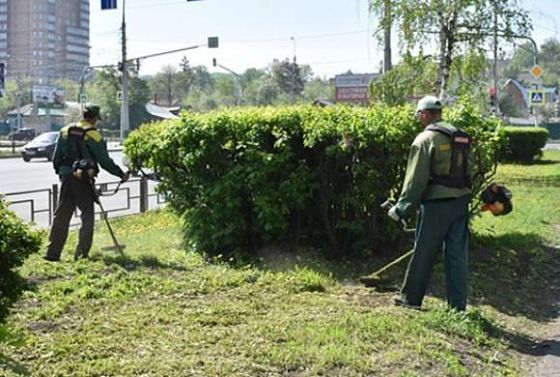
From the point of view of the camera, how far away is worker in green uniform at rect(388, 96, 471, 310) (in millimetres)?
6285

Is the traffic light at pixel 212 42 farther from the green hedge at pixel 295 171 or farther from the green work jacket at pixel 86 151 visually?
the green work jacket at pixel 86 151

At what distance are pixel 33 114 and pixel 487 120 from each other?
8719cm

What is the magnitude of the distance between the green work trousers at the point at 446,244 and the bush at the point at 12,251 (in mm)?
3189

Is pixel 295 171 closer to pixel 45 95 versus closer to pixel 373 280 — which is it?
pixel 373 280

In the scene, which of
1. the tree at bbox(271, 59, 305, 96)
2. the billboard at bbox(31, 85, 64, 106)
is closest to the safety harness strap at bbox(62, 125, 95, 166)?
the billboard at bbox(31, 85, 64, 106)

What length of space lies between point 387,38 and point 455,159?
51.7 ft

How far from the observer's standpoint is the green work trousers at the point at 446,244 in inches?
252

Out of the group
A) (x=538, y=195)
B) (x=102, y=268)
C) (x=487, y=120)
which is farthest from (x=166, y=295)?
(x=538, y=195)

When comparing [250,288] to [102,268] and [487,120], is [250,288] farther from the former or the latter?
[487,120]

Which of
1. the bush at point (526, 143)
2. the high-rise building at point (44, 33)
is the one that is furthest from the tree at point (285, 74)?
the bush at point (526, 143)

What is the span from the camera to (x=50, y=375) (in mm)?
4453

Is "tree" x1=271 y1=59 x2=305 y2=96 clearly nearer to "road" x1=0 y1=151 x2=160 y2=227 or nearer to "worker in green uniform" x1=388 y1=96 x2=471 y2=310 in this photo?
"road" x1=0 y1=151 x2=160 y2=227

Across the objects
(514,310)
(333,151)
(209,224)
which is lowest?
(514,310)

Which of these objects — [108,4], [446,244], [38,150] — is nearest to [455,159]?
[446,244]
